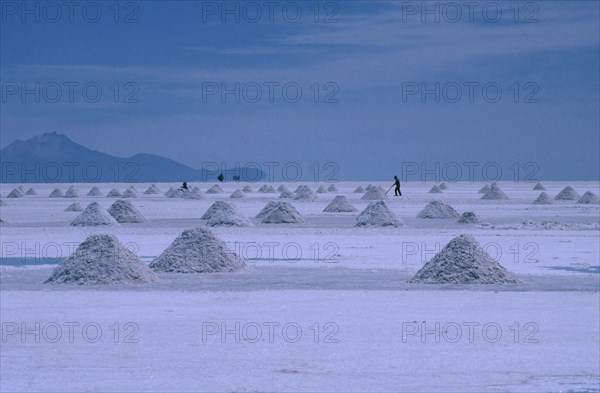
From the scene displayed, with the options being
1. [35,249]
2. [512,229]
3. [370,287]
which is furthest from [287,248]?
[512,229]

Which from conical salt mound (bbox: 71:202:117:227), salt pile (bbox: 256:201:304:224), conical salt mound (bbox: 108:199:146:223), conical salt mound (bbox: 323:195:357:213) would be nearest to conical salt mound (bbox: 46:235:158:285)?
conical salt mound (bbox: 71:202:117:227)

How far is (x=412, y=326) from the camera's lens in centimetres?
1109

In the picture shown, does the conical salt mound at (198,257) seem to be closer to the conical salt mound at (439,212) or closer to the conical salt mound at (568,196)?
the conical salt mound at (439,212)

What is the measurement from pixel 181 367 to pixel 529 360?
3033mm

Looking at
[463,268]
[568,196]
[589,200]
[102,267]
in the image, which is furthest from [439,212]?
[102,267]

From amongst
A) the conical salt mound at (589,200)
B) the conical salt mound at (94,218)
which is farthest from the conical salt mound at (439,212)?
the conical salt mound at (589,200)

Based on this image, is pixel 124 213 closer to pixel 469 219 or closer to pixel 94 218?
pixel 94 218

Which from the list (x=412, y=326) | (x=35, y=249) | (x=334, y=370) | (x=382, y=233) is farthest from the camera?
(x=382, y=233)

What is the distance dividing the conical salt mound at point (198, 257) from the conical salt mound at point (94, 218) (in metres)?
13.2

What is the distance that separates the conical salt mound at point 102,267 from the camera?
1493 cm

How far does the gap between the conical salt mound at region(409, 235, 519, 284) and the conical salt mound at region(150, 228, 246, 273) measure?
3.23 metres

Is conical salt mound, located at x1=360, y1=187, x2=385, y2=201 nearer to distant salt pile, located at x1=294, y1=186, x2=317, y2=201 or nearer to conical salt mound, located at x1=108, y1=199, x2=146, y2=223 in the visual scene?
distant salt pile, located at x1=294, y1=186, x2=317, y2=201

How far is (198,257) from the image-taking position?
1692 centimetres

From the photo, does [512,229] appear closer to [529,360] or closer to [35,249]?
[35,249]
